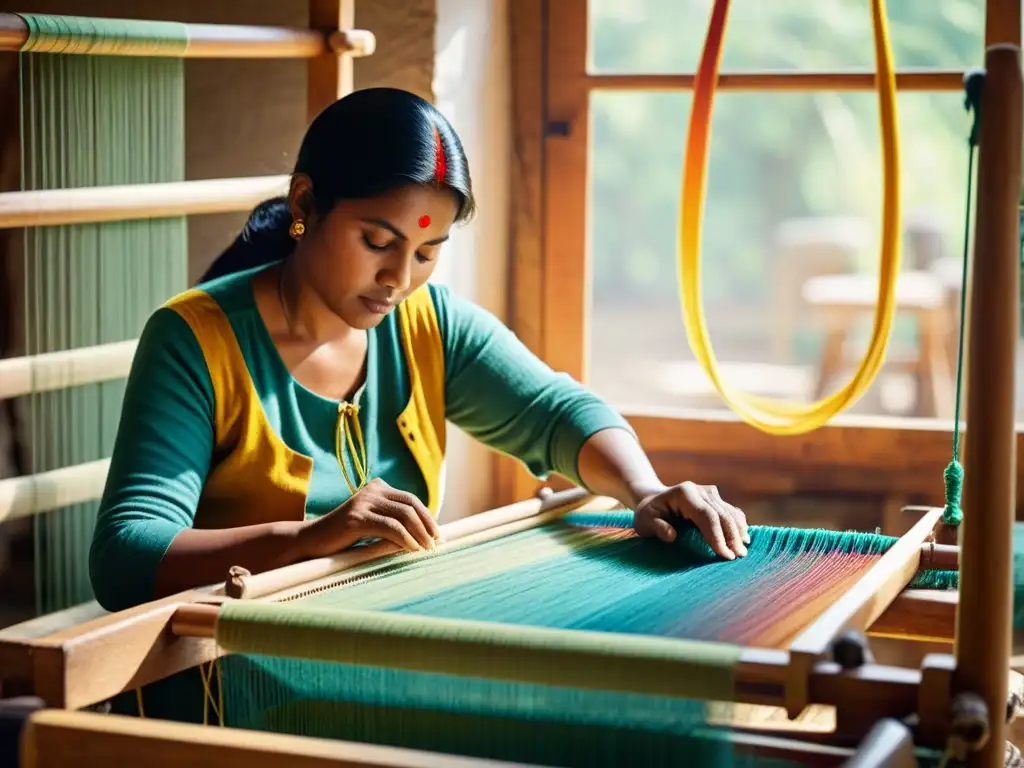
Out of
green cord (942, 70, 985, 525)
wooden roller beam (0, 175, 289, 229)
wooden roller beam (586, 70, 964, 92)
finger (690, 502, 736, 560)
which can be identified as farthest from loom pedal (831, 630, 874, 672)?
wooden roller beam (586, 70, 964, 92)

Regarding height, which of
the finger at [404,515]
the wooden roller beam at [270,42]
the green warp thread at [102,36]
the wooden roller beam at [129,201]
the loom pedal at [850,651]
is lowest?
the loom pedal at [850,651]

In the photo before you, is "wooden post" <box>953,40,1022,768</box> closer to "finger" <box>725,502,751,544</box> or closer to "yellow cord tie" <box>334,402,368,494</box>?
"finger" <box>725,502,751,544</box>

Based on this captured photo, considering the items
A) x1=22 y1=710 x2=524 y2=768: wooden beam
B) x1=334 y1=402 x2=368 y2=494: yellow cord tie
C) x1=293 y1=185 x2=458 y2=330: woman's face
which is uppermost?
x1=293 y1=185 x2=458 y2=330: woman's face

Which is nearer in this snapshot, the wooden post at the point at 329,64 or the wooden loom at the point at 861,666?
the wooden loom at the point at 861,666

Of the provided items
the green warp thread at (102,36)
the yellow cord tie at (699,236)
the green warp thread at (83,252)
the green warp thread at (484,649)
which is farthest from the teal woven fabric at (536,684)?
the green warp thread at (102,36)

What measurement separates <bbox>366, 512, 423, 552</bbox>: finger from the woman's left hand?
11.8 inches

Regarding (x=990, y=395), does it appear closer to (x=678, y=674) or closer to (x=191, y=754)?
(x=678, y=674)

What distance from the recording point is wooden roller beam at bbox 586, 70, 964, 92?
237cm

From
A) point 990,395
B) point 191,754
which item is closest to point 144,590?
point 191,754

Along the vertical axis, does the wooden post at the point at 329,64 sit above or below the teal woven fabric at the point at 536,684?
above

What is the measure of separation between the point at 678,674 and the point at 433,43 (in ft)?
4.77

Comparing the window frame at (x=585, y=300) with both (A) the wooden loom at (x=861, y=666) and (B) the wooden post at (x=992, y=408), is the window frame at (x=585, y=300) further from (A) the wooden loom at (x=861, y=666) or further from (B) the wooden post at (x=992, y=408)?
(B) the wooden post at (x=992, y=408)

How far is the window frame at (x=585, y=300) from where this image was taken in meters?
2.47

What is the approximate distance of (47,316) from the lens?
1.90m
